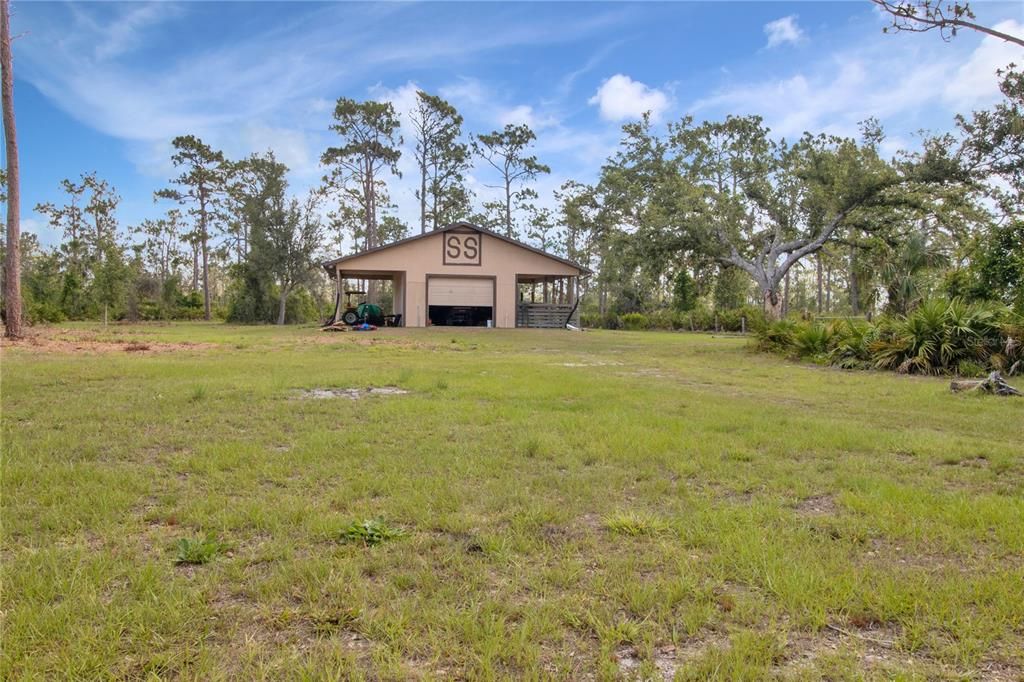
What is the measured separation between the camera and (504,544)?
2.71 meters

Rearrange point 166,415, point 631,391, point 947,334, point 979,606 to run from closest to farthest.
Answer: point 979,606 < point 166,415 < point 631,391 < point 947,334

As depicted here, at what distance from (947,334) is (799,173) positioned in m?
10.7

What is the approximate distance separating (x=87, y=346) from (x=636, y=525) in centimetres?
1399

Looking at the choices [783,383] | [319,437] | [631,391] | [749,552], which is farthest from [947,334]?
[319,437]

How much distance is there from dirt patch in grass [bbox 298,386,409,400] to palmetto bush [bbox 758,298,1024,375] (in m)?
9.32

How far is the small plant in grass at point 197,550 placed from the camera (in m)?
2.50

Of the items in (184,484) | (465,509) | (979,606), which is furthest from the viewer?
(184,484)

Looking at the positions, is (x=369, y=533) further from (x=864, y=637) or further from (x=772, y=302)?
(x=772, y=302)

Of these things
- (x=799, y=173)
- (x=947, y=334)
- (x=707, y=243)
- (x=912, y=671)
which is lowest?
(x=912, y=671)

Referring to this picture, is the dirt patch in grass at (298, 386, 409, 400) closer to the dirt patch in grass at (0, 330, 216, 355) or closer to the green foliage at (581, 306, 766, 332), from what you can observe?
the dirt patch in grass at (0, 330, 216, 355)

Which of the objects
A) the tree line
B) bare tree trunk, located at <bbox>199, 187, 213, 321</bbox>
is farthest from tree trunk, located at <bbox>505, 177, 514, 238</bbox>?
bare tree trunk, located at <bbox>199, 187, 213, 321</bbox>

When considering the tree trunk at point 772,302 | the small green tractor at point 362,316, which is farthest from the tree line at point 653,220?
the small green tractor at point 362,316

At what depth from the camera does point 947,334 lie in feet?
34.9

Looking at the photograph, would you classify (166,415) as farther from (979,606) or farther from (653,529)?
(979,606)
